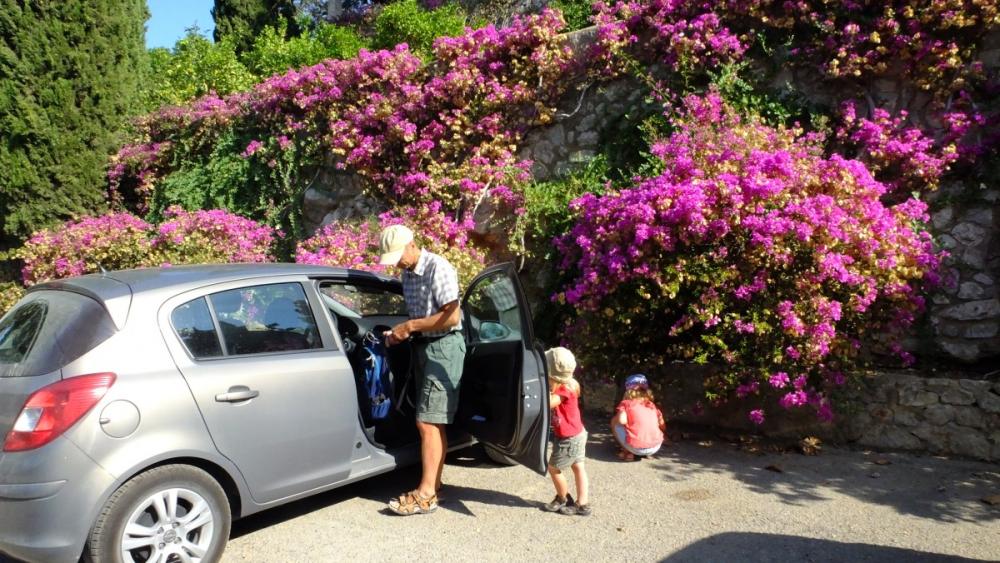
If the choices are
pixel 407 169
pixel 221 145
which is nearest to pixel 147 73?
pixel 221 145

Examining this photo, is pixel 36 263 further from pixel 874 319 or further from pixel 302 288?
pixel 874 319

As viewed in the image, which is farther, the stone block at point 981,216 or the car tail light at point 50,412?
the stone block at point 981,216

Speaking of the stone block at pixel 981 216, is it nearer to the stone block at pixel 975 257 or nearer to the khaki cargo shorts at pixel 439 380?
the stone block at pixel 975 257

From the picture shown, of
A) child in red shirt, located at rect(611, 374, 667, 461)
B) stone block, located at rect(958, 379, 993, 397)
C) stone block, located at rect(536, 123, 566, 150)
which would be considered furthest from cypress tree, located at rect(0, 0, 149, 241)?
stone block, located at rect(958, 379, 993, 397)

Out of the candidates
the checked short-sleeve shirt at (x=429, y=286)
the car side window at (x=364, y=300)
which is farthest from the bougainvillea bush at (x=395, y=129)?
the checked short-sleeve shirt at (x=429, y=286)

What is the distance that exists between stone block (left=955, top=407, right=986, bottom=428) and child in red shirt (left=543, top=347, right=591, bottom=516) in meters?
2.84

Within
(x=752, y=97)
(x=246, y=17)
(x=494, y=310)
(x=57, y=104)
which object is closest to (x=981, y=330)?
(x=752, y=97)

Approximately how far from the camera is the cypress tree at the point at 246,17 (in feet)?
58.3

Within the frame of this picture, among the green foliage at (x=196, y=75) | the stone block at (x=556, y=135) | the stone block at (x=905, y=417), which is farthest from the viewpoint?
the green foliage at (x=196, y=75)

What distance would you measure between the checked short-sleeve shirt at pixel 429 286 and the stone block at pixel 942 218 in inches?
166

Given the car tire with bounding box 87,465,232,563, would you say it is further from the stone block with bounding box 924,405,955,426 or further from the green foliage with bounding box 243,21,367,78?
the green foliage with bounding box 243,21,367,78

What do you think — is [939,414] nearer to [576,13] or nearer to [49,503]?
[49,503]

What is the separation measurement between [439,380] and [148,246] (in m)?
5.88

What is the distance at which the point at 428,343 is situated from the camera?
14.0 ft
